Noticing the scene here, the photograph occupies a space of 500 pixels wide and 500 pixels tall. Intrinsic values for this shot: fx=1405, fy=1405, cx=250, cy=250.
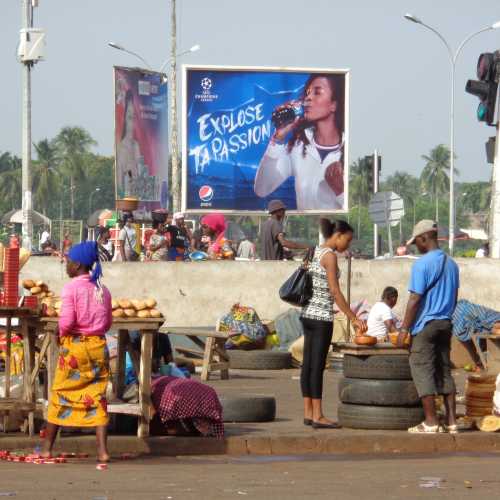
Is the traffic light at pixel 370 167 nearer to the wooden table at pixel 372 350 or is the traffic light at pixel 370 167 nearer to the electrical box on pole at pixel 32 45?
the electrical box on pole at pixel 32 45

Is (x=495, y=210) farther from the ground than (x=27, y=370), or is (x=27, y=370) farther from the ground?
(x=495, y=210)

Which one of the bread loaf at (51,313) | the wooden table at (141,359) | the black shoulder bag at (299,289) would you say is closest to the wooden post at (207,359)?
the black shoulder bag at (299,289)

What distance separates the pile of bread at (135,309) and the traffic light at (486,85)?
7.43m

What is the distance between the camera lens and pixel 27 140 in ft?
121

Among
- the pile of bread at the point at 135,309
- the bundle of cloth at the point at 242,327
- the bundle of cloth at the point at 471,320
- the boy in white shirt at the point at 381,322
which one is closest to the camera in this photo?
the pile of bread at the point at 135,309

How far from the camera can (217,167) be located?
3519cm

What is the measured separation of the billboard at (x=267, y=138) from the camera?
35.0m

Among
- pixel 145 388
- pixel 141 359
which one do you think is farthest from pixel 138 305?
pixel 145 388

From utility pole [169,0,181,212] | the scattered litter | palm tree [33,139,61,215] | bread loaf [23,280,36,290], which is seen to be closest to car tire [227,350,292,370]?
bread loaf [23,280,36,290]

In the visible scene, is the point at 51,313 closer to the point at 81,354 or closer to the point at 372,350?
the point at 81,354

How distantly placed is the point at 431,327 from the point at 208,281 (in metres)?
10.2

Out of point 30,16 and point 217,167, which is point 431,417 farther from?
point 30,16

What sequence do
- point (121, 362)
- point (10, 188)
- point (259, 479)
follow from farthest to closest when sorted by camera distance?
1. point (10, 188)
2. point (121, 362)
3. point (259, 479)

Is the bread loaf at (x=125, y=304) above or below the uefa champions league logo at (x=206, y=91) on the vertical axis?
below
